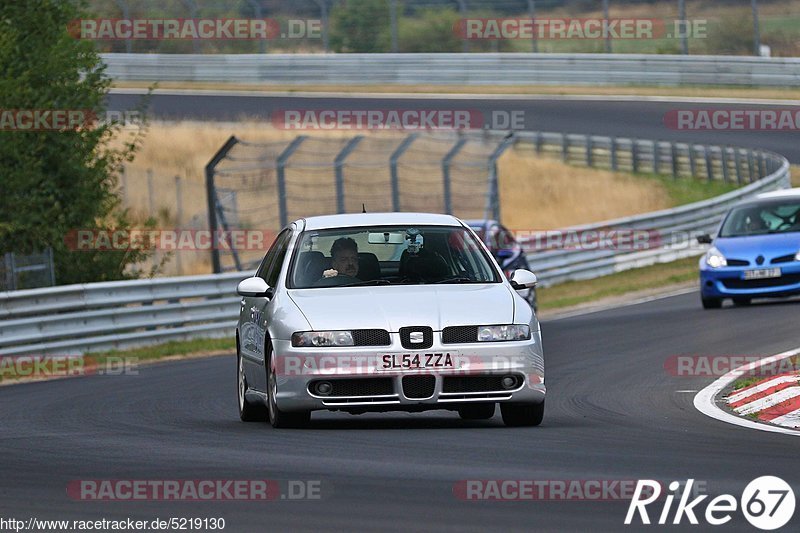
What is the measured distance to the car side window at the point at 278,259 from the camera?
456 inches

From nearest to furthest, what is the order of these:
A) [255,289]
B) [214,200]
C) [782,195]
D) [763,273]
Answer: [255,289]
[763,273]
[782,195]
[214,200]

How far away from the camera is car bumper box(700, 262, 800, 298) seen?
21609 mm

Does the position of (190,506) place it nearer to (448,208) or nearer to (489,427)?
(489,427)

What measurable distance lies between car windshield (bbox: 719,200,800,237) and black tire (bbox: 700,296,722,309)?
0.93m

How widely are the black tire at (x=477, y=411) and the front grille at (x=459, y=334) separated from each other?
0.47m

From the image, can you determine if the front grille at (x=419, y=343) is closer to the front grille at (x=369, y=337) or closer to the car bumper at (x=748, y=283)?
the front grille at (x=369, y=337)

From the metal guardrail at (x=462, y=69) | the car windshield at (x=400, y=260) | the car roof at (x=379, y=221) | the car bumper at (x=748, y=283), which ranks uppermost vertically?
the metal guardrail at (x=462, y=69)

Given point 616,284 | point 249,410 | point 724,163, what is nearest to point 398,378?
point 249,410

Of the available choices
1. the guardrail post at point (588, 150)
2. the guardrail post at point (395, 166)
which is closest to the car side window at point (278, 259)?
the guardrail post at point (395, 166)

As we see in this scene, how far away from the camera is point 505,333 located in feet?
34.2

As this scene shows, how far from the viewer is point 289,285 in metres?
11.2

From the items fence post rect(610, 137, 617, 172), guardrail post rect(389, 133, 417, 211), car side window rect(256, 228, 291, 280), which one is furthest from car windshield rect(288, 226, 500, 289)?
fence post rect(610, 137, 617, 172)

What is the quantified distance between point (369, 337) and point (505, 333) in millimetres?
860

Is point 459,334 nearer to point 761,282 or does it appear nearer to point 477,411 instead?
point 477,411
